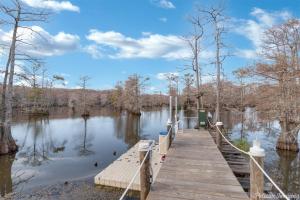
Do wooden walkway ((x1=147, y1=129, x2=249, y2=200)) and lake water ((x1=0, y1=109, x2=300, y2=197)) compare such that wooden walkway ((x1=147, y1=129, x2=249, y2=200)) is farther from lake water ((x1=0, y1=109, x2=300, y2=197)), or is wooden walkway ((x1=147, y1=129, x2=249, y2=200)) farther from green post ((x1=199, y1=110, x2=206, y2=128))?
green post ((x1=199, y1=110, x2=206, y2=128))

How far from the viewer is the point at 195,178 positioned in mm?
5309

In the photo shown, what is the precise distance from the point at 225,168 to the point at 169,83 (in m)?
45.2

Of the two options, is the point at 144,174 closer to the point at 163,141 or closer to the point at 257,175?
the point at 257,175

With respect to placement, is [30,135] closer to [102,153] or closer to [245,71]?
[102,153]

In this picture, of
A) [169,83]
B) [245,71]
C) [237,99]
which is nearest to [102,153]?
[245,71]

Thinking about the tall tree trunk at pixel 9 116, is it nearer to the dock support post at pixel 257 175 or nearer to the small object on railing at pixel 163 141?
the small object on railing at pixel 163 141

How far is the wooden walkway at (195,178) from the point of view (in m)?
4.45

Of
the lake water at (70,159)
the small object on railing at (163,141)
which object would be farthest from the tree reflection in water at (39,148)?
the small object on railing at (163,141)

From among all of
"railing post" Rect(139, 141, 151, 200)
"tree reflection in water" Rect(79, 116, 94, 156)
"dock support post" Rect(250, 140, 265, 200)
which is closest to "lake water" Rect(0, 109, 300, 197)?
"tree reflection in water" Rect(79, 116, 94, 156)

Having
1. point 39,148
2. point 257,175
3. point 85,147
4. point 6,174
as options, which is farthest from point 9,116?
point 257,175

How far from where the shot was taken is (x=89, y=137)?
2073 centimetres

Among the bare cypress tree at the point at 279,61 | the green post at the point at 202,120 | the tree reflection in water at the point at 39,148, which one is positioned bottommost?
the tree reflection in water at the point at 39,148

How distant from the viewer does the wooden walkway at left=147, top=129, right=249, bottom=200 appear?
175 inches

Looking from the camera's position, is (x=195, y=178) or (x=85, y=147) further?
(x=85, y=147)
